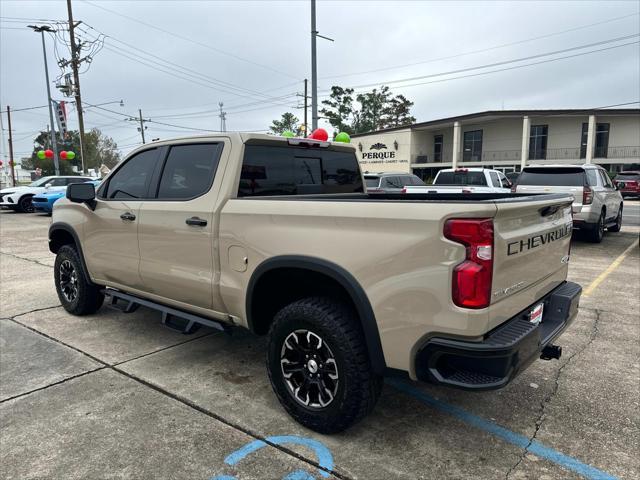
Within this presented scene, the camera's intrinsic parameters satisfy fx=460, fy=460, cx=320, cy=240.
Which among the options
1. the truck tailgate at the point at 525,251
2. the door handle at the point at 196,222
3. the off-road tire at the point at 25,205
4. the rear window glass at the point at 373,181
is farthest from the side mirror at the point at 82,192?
the off-road tire at the point at 25,205

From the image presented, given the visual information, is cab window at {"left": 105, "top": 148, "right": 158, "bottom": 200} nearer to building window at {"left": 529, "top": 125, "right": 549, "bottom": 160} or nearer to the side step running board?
the side step running board

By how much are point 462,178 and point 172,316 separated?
11.0 metres

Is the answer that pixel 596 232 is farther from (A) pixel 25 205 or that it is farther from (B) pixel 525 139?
(B) pixel 525 139

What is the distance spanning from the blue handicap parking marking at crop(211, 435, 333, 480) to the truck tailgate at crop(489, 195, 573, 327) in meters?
1.21

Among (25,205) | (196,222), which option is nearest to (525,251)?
(196,222)

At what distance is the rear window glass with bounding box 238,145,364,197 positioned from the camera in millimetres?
3447

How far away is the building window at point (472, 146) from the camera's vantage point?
40.2 meters

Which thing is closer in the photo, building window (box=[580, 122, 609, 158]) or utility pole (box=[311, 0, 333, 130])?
utility pole (box=[311, 0, 333, 130])

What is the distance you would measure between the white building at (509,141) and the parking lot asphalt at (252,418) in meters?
35.3

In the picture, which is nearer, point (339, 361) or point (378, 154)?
point (339, 361)

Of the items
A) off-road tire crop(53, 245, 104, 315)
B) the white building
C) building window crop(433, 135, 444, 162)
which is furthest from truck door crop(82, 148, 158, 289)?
building window crop(433, 135, 444, 162)

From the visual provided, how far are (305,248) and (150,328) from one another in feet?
9.36

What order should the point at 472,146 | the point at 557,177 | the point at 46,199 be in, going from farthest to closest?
the point at 472,146
the point at 46,199
the point at 557,177

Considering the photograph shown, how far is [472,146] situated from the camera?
40.8 metres
